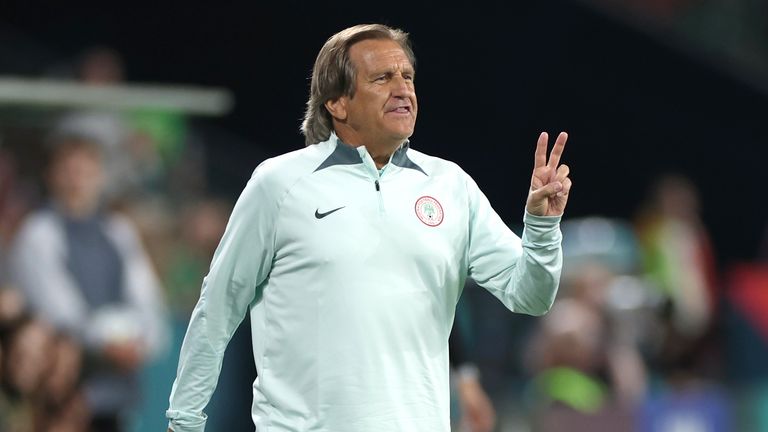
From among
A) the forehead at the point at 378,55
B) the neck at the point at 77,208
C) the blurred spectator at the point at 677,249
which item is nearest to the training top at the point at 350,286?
the forehead at the point at 378,55

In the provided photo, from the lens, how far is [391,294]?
3.55 m

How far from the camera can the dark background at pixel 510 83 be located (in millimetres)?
12742

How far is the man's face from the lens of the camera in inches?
146

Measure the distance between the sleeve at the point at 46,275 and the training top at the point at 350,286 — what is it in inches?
146

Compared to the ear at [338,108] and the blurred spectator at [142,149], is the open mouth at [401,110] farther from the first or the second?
the blurred spectator at [142,149]

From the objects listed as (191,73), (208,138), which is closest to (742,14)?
(191,73)

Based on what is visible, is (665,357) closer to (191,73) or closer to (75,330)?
(75,330)

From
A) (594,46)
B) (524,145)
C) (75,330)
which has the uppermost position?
(594,46)

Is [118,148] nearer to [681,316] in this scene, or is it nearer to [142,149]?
[142,149]

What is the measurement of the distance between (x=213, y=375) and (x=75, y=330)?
12.3 ft

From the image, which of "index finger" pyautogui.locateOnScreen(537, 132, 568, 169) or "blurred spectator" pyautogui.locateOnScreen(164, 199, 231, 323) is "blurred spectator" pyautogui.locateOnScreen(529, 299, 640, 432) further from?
"index finger" pyautogui.locateOnScreen(537, 132, 568, 169)

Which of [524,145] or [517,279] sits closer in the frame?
[517,279]

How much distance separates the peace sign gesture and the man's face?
381mm

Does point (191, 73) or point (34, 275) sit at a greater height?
point (191, 73)
